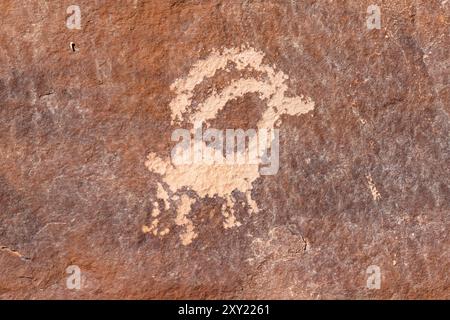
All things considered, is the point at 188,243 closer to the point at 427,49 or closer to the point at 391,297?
the point at 391,297

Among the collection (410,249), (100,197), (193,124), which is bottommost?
(410,249)

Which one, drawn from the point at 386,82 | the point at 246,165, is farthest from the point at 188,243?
the point at 386,82

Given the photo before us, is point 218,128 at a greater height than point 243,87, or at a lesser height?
→ lesser

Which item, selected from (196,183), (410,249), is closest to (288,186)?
(196,183)

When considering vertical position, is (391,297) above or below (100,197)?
below
